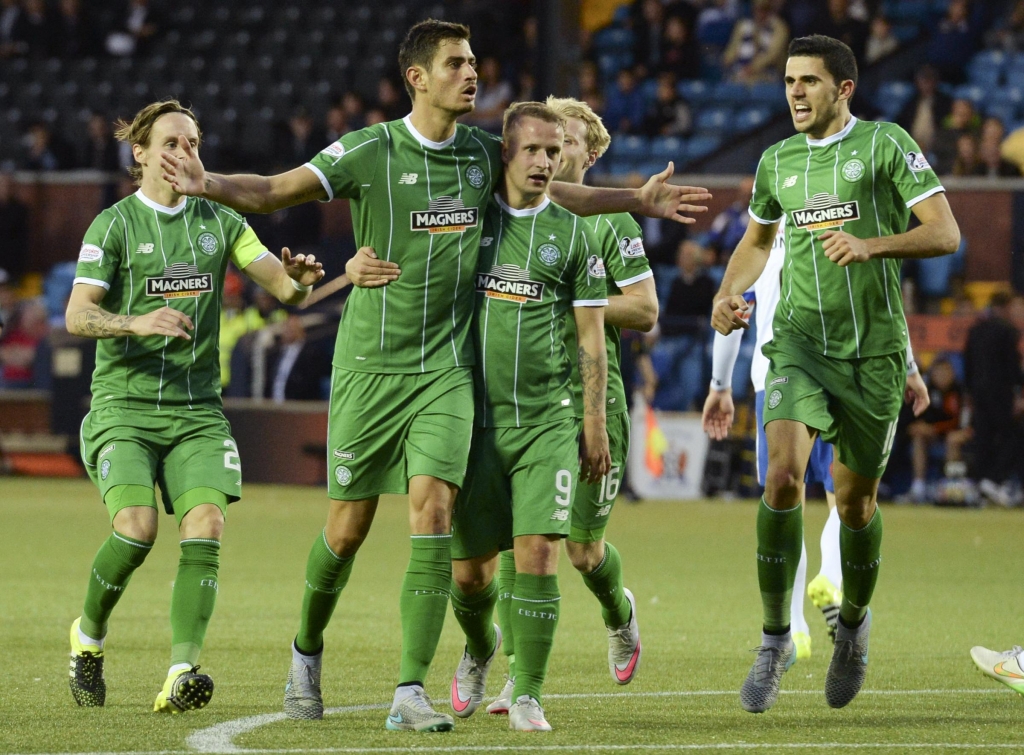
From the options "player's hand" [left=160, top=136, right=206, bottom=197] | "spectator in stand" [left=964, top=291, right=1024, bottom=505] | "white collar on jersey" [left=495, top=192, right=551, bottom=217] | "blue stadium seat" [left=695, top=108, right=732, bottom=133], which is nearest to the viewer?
"player's hand" [left=160, top=136, right=206, bottom=197]

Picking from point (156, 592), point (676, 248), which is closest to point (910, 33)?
point (676, 248)

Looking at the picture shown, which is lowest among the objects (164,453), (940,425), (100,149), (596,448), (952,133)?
(940,425)

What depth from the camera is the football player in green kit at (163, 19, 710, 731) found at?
5621 mm

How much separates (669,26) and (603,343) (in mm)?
16585

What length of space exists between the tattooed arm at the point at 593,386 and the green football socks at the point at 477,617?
1.85ft

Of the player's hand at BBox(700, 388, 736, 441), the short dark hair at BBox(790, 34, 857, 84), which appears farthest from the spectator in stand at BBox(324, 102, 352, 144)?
the short dark hair at BBox(790, 34, 857, 84)

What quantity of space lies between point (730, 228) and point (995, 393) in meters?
3.30

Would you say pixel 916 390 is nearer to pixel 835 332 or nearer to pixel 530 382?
pixel 835 332

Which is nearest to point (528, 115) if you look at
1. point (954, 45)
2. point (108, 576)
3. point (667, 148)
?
point (108, 576)

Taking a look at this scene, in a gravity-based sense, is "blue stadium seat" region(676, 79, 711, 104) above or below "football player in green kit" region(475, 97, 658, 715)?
above

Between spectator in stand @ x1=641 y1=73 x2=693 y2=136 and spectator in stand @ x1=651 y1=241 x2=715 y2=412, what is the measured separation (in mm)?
3811

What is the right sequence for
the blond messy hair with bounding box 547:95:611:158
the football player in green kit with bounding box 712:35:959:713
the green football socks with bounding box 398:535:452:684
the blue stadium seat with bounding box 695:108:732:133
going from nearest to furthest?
the green football socks with bounding box 398:535:452:684
the football player in green kit with bounding box 712:35:959:713
the blond messy hair with bounding box 547:95:611:158
the blue stadium seat with bounding box 695:108:732:133

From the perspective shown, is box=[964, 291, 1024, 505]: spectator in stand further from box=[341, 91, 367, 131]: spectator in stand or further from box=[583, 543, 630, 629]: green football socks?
box=[583, 543, 630, 629]: green football socks

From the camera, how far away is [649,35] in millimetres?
22031
